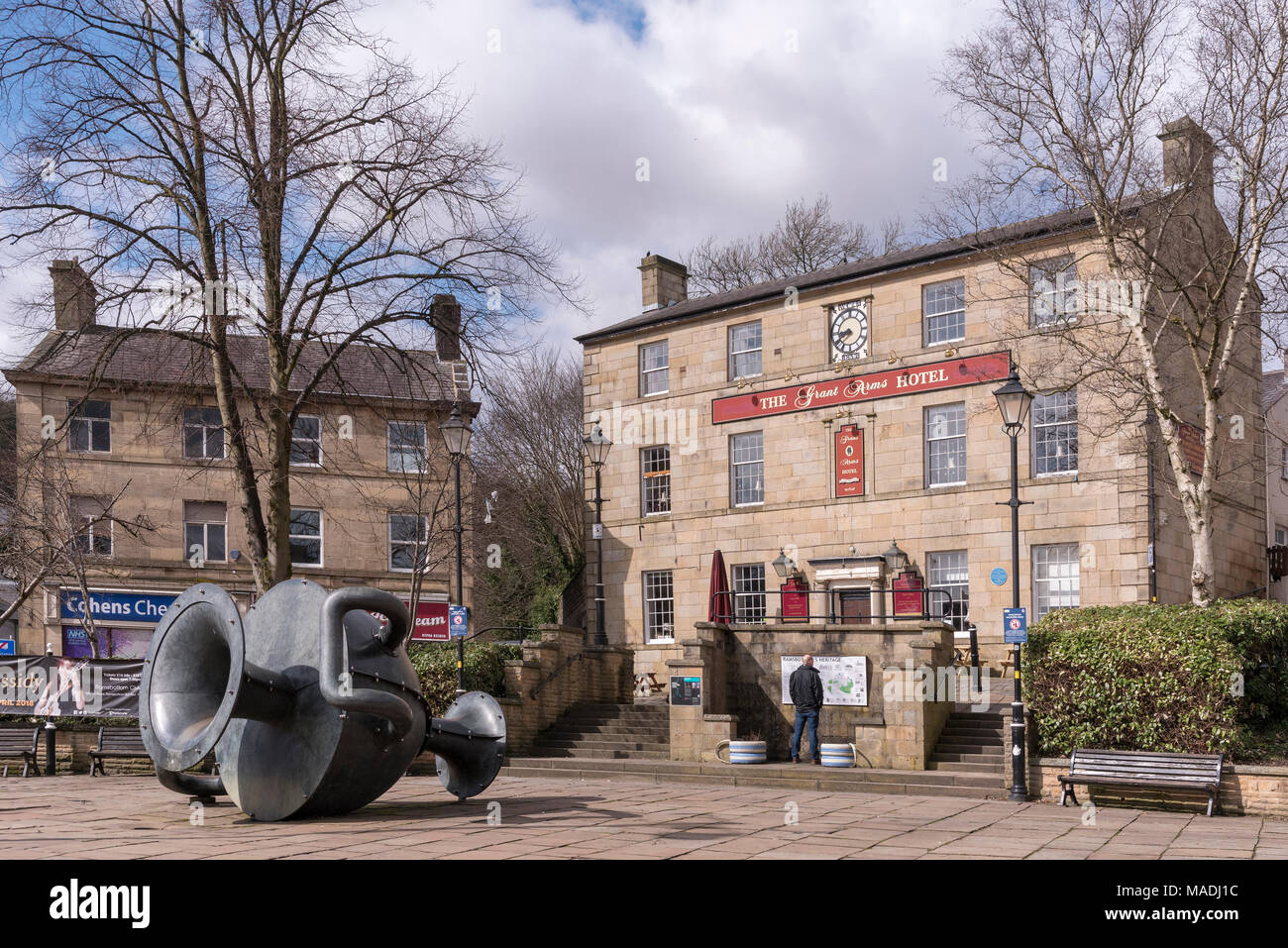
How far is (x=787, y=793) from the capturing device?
1756 centimetres

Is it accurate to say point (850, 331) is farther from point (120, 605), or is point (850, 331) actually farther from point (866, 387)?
point (120, 605)

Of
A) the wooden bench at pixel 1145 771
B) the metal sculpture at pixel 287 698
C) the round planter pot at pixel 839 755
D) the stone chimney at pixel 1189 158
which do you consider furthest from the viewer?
the round planter pot at pixel 839 755

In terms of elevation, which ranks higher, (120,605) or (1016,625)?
(1016,625)

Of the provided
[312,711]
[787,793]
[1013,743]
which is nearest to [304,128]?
[312,711]

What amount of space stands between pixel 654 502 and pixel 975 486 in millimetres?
9508

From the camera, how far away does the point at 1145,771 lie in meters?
15.9

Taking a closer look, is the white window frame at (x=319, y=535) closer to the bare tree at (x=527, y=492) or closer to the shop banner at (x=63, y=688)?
the bare tree at (x=527, y=492)

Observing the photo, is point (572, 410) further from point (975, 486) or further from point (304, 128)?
point (304, 128)

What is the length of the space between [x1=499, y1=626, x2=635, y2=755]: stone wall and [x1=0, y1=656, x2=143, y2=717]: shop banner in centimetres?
721

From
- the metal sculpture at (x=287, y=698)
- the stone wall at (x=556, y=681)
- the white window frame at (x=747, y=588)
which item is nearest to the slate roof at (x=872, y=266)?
the white window frame at (x=747, y=588)

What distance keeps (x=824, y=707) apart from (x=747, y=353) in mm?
12743

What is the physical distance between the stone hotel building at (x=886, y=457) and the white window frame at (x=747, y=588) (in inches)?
2.5

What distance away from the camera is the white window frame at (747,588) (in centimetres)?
3184

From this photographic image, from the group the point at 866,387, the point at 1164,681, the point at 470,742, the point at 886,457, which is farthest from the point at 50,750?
the point at 866,387
